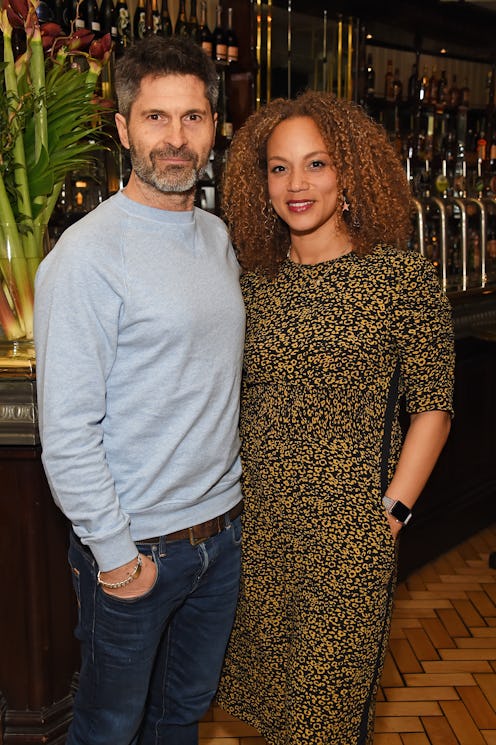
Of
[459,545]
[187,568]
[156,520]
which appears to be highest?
[156,520]

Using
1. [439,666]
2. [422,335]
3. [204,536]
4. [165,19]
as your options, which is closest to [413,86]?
[165,19]

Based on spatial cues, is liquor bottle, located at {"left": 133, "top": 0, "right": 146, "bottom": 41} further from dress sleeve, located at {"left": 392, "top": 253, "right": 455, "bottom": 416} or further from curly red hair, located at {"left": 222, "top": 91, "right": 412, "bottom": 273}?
dress sleeve, located at {"left": 392, "top": 253, "right": 455, "bottom": 416}

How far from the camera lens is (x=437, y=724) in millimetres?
2645

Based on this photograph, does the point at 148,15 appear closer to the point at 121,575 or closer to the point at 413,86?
the point at 413,86

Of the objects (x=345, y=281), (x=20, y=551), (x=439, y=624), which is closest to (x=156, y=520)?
(x=345, y=281)

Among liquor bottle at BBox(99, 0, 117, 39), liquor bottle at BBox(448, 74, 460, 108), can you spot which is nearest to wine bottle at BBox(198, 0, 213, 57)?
liquor bottle at BBox(99, 0, 117, 39)

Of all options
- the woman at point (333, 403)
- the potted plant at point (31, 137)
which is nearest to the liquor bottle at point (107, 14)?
the potted plant at point (31, 137)

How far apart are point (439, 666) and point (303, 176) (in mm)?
1952

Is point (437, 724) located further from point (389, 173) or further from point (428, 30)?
point (428, 30)

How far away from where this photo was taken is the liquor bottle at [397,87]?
21.7 feet

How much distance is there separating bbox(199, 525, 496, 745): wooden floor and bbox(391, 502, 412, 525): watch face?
3.41ft

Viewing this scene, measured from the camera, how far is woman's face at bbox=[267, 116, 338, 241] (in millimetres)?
1813

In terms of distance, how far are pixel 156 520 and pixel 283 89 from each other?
15.0ft

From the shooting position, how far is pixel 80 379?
1497 millimetres
